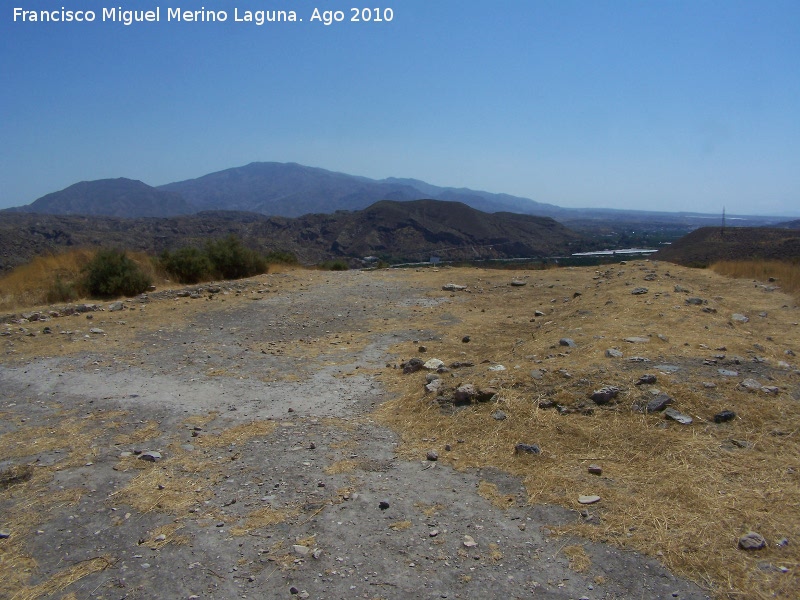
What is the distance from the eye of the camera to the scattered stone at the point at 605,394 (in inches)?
196

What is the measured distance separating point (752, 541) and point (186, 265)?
15.1 metres

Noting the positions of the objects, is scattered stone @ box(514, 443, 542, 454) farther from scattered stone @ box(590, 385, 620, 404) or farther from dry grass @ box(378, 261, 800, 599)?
scattered stone @ box(590, 385, 620, 404)

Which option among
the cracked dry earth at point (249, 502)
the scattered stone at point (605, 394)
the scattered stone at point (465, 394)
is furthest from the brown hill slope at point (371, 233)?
the scattered stone at point (605, 394)

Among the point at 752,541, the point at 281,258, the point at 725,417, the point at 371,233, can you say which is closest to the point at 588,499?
the point at 752,541

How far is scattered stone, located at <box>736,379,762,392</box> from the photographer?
4988 millimetres

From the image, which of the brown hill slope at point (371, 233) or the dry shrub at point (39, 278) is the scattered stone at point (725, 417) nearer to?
the dry shrub at point (39, 278)

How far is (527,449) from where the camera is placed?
444 cm

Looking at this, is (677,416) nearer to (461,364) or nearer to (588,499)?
(588,499)

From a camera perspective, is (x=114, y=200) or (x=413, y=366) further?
(x=114, y=200)

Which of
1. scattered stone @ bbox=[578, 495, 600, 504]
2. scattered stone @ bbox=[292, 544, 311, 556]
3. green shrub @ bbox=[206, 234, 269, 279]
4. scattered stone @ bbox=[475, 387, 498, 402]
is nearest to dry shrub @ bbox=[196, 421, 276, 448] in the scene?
scattered stone @ bbox=[292, 544, 311, 556]

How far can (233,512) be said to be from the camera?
377 cm

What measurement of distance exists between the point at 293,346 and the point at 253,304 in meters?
3.75

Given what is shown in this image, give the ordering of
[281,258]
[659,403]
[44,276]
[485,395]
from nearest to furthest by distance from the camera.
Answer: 1. [659,403]
2. [485,395]
3. [44,276]
4. [281,258]

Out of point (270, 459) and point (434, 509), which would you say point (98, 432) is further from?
point (434, 509)
